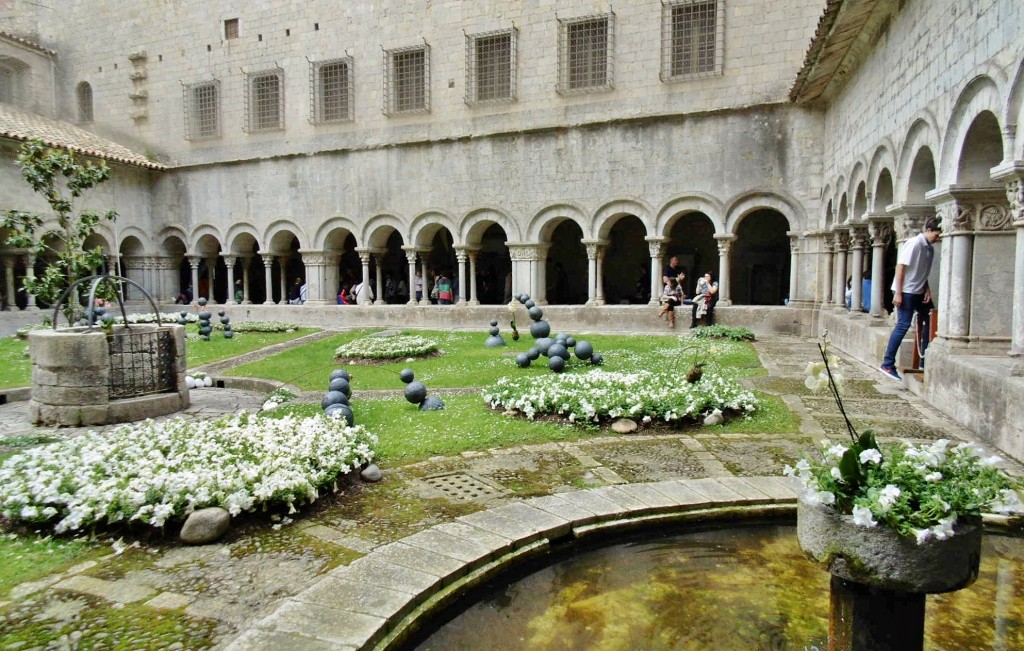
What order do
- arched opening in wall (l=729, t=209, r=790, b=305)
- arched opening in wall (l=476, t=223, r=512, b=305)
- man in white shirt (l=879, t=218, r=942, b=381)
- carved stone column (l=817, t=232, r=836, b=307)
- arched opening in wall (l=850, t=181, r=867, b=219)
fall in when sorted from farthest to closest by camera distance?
arched opening in wall (l=476, t=223, r=512, b=305) < arched opening in wall (l=729, t=209, r=790, b=305) < carved stone column (l=817, t=232, r=836, b=307) < arched opening in wall (l=850, t=181, r=867, b=219) < man in white shirt (l=879, t=218, r=942, b=381)

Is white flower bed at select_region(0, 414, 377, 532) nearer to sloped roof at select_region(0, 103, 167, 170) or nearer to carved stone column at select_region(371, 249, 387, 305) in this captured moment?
carved stone column at select_region(371, 249, 387, 305)

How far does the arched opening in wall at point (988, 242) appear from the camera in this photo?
7.29 metres

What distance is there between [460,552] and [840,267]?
12862mm

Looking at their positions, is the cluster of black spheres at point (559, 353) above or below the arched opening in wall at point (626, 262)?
below

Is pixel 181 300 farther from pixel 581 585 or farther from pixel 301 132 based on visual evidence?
pixel 581 585

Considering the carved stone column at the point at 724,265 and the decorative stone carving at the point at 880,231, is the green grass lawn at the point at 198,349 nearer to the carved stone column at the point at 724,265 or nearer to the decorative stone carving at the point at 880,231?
the carved stone column at the point at 724,265

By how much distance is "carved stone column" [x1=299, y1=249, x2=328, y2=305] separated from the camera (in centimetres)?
2116

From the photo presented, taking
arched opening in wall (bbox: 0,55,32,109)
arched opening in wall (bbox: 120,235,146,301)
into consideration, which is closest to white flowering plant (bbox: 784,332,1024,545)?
arched opening in wall (bbox: 120,235,146,301)

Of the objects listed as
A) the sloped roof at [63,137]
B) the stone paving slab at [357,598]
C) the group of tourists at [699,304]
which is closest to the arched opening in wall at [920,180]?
the group of tourists at [699,304]

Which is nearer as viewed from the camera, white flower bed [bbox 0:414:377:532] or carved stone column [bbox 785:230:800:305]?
white flower bed [bbox 0:414:377:532]

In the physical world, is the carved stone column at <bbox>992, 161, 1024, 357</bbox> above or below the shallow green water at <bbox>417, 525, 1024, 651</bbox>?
above

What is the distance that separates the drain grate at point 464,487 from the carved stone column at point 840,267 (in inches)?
447

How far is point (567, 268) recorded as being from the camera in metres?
23.5

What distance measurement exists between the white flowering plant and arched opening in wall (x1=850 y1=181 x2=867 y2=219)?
35.2ft
